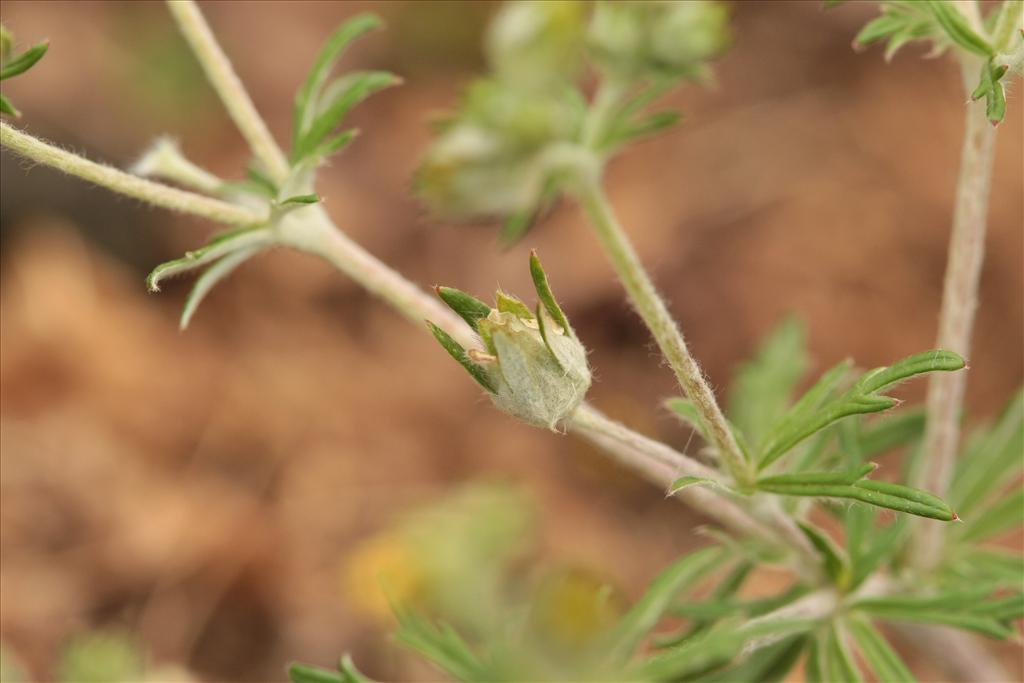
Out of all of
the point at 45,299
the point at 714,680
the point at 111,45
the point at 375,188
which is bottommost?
the point at 714,680

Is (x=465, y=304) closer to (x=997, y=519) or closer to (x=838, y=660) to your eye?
(x=838, y=660)

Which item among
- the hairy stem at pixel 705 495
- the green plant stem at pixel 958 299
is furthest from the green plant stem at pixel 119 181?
the green plant stem at pixel 958 299

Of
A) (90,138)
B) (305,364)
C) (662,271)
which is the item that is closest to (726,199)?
(662,271)

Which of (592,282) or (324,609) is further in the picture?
(592,282)

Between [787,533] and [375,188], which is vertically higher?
[375,188]

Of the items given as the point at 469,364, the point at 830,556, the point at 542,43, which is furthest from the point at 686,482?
the point at 542,43

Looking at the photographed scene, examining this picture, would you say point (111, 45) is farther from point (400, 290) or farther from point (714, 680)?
point (714, 680)

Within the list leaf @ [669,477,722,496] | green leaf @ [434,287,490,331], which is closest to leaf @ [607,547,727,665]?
leaf @ [669,477,722,496]

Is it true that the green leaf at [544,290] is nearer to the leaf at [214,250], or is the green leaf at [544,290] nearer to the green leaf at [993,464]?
the leaf at [214,250]
